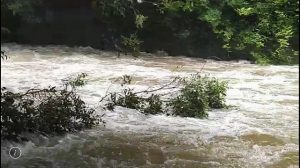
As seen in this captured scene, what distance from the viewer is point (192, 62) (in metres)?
16.9

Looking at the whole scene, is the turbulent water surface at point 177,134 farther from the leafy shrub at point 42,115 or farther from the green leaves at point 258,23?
the green leaves at point 258,23

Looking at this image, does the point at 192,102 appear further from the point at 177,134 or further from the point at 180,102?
the point at 177,134

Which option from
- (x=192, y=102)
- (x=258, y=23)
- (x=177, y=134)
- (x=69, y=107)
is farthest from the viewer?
(x=192, y=102)

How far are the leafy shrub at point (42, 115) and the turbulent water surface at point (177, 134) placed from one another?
16 cm

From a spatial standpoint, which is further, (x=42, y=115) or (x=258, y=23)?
(x=42, y=115)

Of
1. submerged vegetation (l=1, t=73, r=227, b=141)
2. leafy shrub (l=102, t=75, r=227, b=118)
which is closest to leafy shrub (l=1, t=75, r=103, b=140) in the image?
submerged vegetation (l=1, t=73, r=227, b=141)

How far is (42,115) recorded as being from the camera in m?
6.61

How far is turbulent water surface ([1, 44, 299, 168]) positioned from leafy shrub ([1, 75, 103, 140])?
0.54ft

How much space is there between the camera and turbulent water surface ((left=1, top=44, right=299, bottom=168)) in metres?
6.55

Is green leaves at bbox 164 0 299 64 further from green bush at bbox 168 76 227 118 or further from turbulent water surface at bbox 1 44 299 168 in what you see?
green bush at bbox 168 76 227 118

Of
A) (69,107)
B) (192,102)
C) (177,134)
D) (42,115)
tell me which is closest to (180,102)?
(192,102)

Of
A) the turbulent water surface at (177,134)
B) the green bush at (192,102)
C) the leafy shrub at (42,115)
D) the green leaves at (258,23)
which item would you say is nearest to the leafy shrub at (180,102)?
the green bush at (192,102)

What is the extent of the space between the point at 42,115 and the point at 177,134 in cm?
226

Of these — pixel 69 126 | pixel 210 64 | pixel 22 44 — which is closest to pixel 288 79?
pixel 210 64
